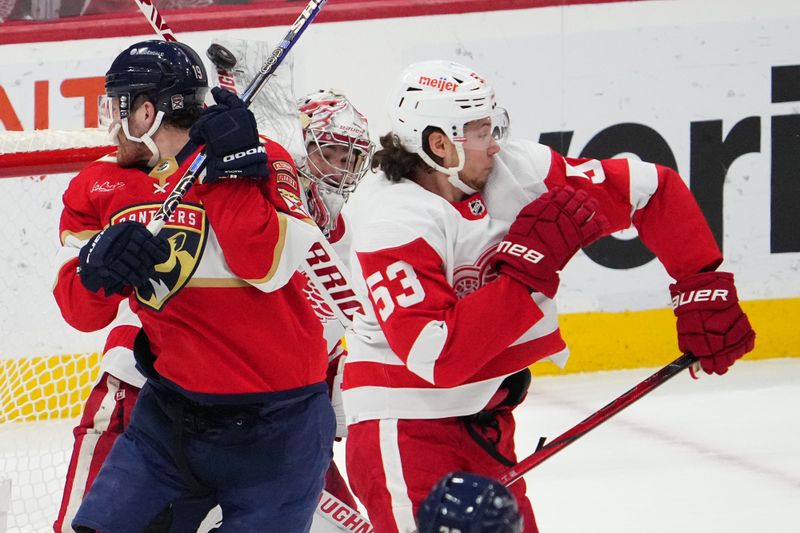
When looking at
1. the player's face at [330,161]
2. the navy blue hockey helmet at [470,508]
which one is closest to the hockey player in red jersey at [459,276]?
the navy blue hockey helmet at [470,508]

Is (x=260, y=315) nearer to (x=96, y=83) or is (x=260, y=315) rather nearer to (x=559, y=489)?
(x=559, y=489)

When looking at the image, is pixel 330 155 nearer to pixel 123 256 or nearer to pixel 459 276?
pixel 459 276

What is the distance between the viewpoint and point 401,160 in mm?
2154

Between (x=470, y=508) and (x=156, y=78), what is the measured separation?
1130 millimetres

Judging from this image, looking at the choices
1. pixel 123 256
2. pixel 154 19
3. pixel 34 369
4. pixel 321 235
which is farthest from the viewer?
pixel 34 369

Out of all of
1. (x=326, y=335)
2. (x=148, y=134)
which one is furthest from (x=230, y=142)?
(x=326, y=335)

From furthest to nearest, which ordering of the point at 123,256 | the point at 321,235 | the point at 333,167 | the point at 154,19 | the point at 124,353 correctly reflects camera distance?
1. the point at 333,167
2. the point at 124,353
3. the point at 154,19
4. the point at 321,235
5. the point at 123,256

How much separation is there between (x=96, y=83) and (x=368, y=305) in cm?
289

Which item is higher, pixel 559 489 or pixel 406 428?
pixel 406 428

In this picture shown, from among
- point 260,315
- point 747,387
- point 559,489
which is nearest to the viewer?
point 260,315

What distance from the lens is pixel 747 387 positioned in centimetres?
473

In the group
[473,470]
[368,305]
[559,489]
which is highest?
[368,305]

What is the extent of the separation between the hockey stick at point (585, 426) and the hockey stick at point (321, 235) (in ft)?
2.00

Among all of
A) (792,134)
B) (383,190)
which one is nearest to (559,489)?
(383,190)
